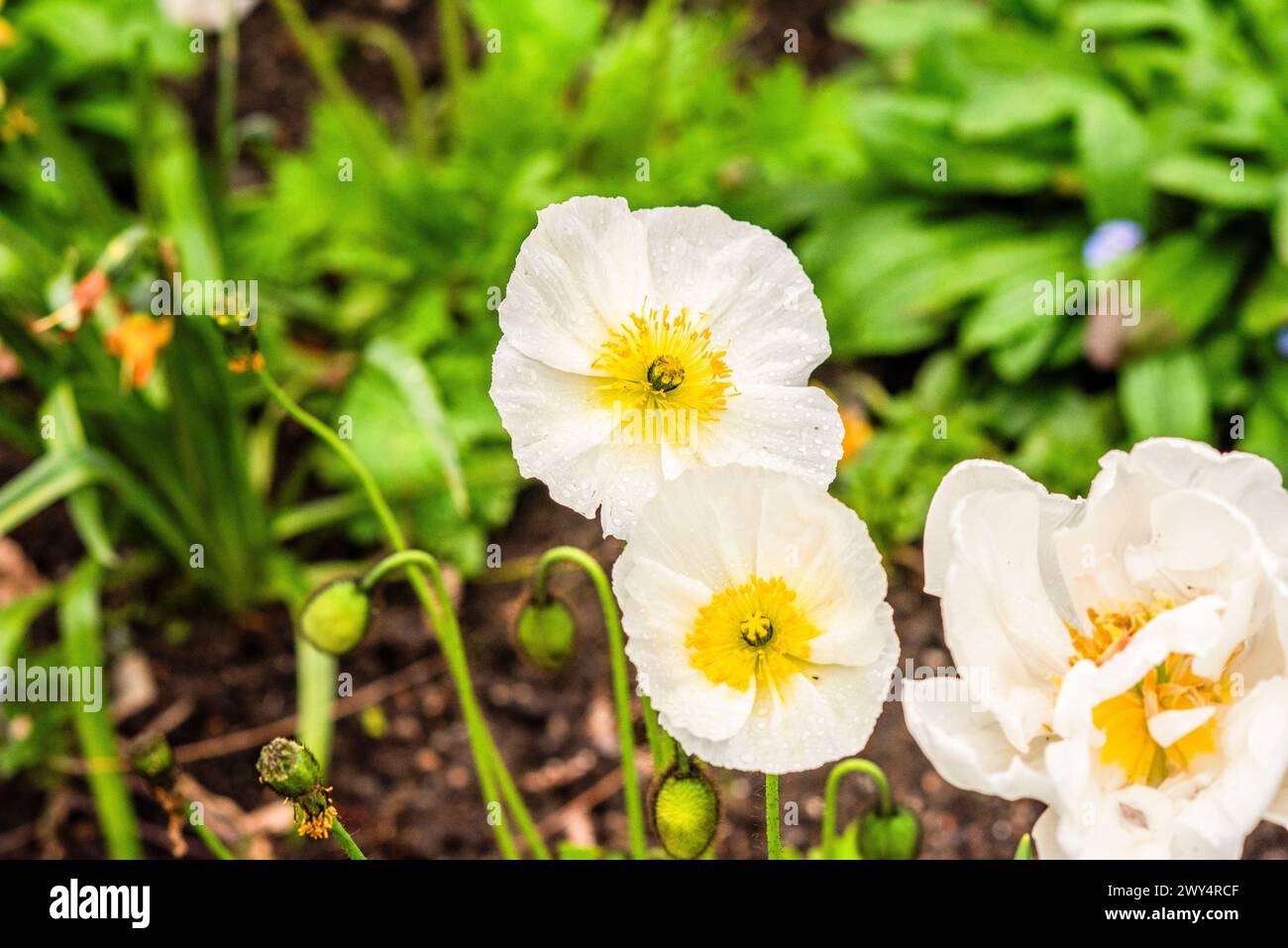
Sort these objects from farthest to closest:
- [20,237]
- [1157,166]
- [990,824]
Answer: [1157,166]
[20,237]
[990,824]

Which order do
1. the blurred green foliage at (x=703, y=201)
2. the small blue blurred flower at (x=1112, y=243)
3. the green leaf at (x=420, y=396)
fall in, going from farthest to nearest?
1. the small blue blurred flower at (x=1112, y=243)
2. the blurred green foliage at (x=703, y=201)
3. the green leaf at (x=420, y=396)

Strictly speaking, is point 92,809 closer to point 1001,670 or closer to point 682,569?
point 682,569

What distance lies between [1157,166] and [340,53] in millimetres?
1943

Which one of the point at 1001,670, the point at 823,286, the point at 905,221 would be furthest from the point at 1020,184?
the point at 1001,670

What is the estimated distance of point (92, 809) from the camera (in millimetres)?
2096

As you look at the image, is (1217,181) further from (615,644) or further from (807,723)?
(807,723)

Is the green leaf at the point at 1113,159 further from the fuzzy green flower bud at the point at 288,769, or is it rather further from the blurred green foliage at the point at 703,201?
the fuzzy green flower bud at the point at 288,769

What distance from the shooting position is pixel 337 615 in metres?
1.16

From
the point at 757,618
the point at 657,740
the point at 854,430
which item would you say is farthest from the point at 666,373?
the point at 854,430

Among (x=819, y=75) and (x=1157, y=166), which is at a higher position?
(x=819, y=75)

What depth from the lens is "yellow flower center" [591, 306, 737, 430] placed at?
37.5 inches

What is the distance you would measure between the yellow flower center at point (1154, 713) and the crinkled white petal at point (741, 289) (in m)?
0.29

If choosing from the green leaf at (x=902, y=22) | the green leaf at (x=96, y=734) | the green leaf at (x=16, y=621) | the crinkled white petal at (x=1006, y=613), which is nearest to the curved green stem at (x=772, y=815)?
the crinkled white petal at (x=1006, y=613)

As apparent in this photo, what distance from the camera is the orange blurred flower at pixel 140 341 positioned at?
191 centimetres
